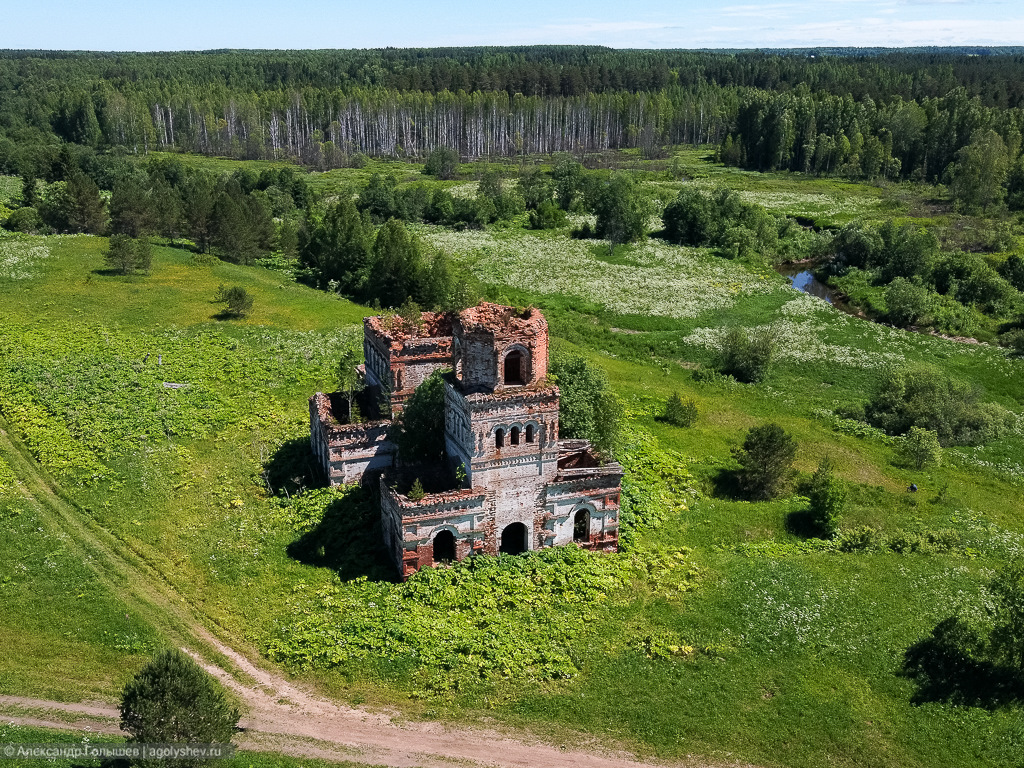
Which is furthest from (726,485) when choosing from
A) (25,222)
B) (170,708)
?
(25,222)

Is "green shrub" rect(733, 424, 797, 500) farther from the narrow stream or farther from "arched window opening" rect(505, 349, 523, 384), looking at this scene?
the narrow stream

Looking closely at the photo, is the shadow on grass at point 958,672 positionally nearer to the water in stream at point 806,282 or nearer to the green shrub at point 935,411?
the green shrub at point 935,411

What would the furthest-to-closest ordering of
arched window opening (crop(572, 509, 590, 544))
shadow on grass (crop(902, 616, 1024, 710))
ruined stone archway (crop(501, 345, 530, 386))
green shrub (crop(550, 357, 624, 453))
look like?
green shrub (crop(550, 357, 624, 453)) → arched window opening (crop(572, 509, 590, 544)) → ruined stone archway (crop(501, 345, 530, 386)) → shadow on grass (crop(902, 616, 1024, 710))

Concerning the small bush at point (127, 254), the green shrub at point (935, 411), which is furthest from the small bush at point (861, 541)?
the small bush at point (127, 254)

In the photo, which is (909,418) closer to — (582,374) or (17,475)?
(582,374)

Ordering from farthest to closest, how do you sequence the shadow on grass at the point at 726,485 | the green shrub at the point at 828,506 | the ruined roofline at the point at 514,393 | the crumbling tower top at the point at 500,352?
the shadow on grass at the point at 726,485 < the green shrub at the point at 828,506 < the crumbling tower top at the point at 500,352 < the ruined roofline at the point at 514,393

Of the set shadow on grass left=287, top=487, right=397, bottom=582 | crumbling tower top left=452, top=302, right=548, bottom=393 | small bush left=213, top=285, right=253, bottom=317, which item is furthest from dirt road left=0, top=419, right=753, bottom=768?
small bush left=213, top=285, right=253, bottom=317
